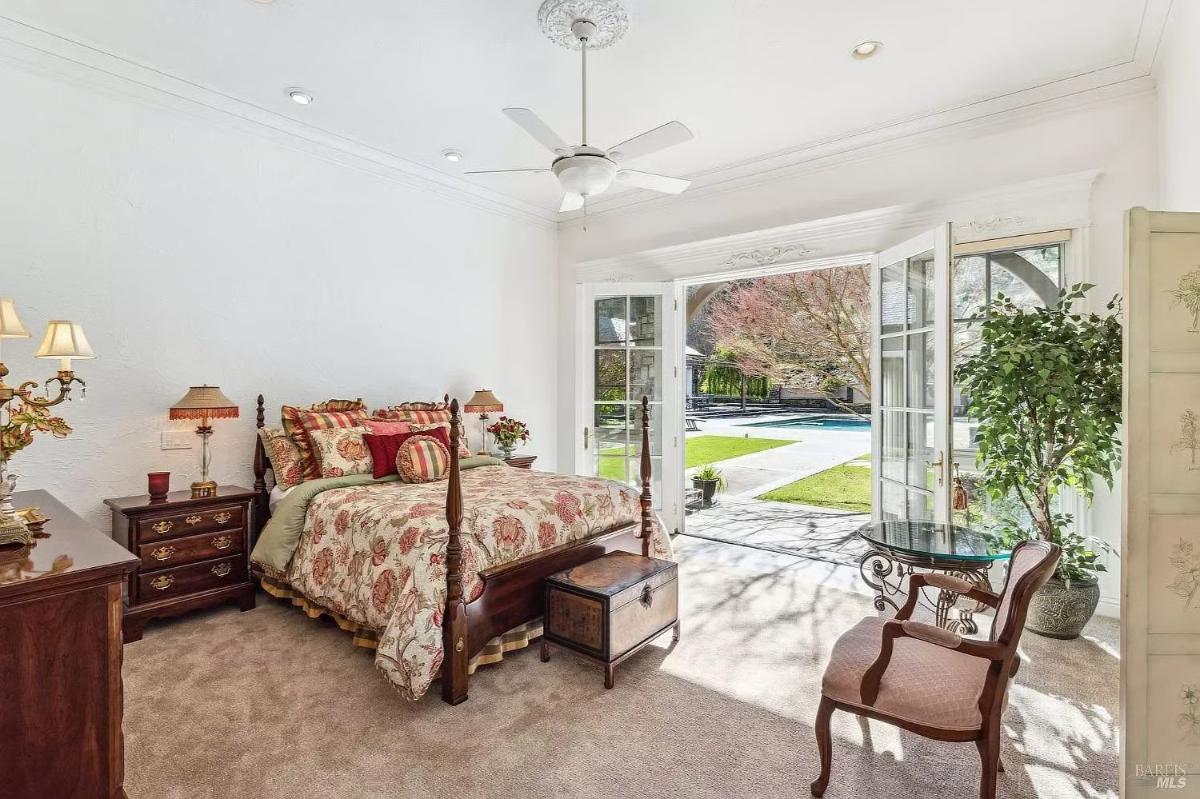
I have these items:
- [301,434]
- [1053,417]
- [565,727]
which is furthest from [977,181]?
[301,434]

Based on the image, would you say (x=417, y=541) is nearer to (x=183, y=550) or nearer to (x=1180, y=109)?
(x=183, y=550)

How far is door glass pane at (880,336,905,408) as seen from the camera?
381 cm

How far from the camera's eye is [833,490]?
7.54 metres

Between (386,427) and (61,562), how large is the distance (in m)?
2.42

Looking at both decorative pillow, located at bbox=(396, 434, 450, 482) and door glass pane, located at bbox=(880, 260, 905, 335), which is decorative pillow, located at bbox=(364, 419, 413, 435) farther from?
door glass pane, located at bbox=(880, 260, 905, 335)

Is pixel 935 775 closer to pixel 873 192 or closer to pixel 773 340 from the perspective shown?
pixel 873 192

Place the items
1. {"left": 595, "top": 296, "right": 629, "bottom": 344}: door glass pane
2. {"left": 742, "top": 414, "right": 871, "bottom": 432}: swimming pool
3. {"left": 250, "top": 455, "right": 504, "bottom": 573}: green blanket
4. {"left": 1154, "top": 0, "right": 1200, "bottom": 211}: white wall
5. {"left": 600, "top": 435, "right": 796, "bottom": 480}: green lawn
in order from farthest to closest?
1. {"left": 742, "top": 414, "right": 871, "bottom": 432}: swimming pool
2. {"left": 600, "top": 435, "right": 796, "bottom": 480}: green lawn
3. {"left": 595, "top": 296, "right": 629, "bottom": 344}: door glass pane
4. {"left": 250, "top": 455, "right": 504, "bottom": 573}: green blanket
5. {"left": 1154, "top": 0, "right": 1200, "bottom": 211}: white wall

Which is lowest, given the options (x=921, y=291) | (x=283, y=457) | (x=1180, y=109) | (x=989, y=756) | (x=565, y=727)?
(x=565, y=727)

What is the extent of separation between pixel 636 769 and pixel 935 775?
1.03 m

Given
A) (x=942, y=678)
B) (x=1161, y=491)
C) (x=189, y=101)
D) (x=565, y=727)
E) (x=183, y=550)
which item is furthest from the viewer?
(x=189, y=101)

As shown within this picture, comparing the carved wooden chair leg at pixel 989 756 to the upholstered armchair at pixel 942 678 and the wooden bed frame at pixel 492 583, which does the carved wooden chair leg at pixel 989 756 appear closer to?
the upholstered armchair at pixel 942 678

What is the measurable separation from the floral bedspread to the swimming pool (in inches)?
383

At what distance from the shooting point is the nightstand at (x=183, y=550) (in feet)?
9.77

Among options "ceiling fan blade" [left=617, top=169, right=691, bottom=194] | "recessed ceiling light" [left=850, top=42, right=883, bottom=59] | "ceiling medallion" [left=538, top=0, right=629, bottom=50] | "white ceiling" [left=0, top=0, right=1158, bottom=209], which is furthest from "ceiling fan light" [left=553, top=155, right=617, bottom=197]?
"recessed ceiling light" [left=850, top=42, right=883, bottom=59]
